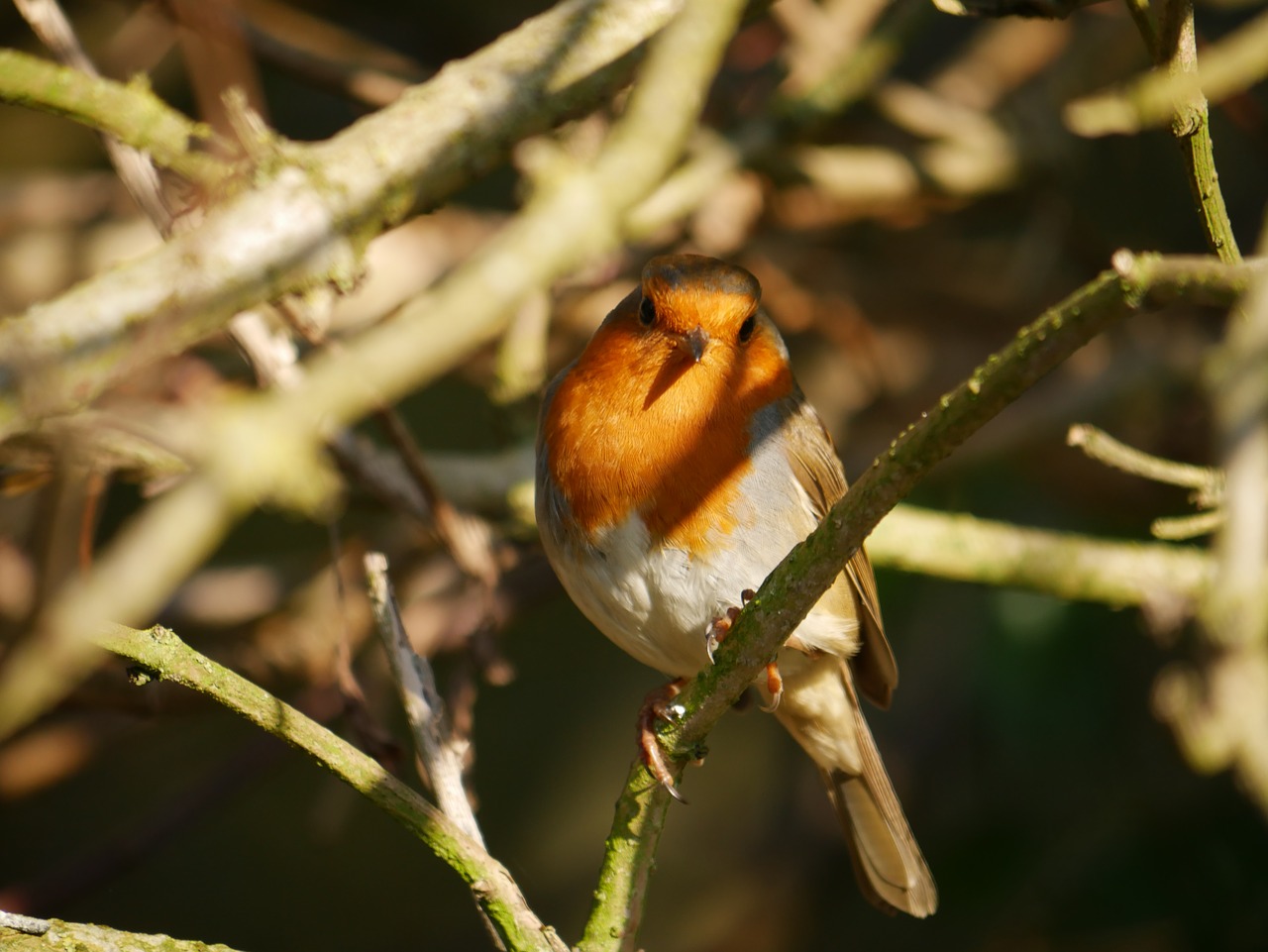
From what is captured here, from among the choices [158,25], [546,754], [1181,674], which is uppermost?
[158,25]

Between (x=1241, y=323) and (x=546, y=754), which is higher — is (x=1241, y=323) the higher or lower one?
the higher one

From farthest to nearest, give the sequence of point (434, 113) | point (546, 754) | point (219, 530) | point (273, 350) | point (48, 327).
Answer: point (546, 754)
point (273, 350)
point (434, 113)
point (48, 327)
point (219, 530)

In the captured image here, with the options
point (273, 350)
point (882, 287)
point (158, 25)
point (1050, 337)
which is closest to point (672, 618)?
point (273, 350)

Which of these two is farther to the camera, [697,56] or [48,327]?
[697,56]

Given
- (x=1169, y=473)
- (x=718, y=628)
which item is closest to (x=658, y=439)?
(x=718, y=628)

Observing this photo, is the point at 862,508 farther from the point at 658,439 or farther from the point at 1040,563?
the point at 1040,563

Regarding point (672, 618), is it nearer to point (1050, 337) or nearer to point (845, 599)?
point (845, 599)

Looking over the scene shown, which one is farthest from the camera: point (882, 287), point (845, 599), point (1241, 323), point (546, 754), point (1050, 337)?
point (546, 754)
